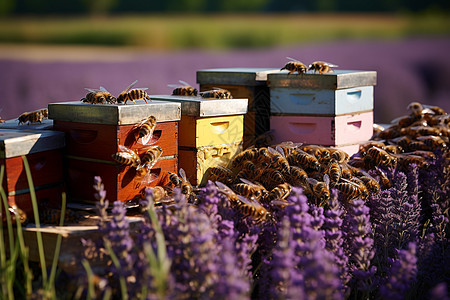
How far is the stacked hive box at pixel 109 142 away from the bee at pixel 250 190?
1.43ft

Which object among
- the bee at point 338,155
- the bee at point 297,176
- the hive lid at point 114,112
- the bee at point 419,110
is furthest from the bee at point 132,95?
the bee at point 419,110

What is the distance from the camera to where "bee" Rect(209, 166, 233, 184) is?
3.55m

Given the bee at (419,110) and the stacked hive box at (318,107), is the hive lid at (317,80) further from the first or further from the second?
the bee at (419,110)

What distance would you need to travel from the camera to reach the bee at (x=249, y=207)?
302 centimetres

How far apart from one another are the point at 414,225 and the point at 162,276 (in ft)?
7.18

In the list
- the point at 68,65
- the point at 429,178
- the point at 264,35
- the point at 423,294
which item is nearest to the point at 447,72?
the point at 264,35

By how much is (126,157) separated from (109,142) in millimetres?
152

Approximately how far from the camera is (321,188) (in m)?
3.33

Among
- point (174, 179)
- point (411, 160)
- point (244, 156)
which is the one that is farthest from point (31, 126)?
point (411, 160)

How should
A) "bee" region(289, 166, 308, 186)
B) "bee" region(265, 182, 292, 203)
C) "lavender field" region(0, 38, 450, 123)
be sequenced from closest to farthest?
1. "bee" region(265, 182, 292, 203)
2. "bee" region(289, 166, 308, 186)
3. "lavender field" region(0, 38, 450, 123)

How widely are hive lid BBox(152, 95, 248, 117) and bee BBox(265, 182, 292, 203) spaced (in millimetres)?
650

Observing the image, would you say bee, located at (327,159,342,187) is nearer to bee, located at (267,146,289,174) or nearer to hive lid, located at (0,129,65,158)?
bee, located at (267,146,289,174)

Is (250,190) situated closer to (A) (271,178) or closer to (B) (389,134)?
(A) (271,178)

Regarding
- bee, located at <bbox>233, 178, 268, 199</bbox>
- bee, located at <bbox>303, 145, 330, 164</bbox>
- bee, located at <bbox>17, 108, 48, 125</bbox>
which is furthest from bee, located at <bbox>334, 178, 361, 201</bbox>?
bee, located at <bbox>17, 108, 48, 125</bbox>
